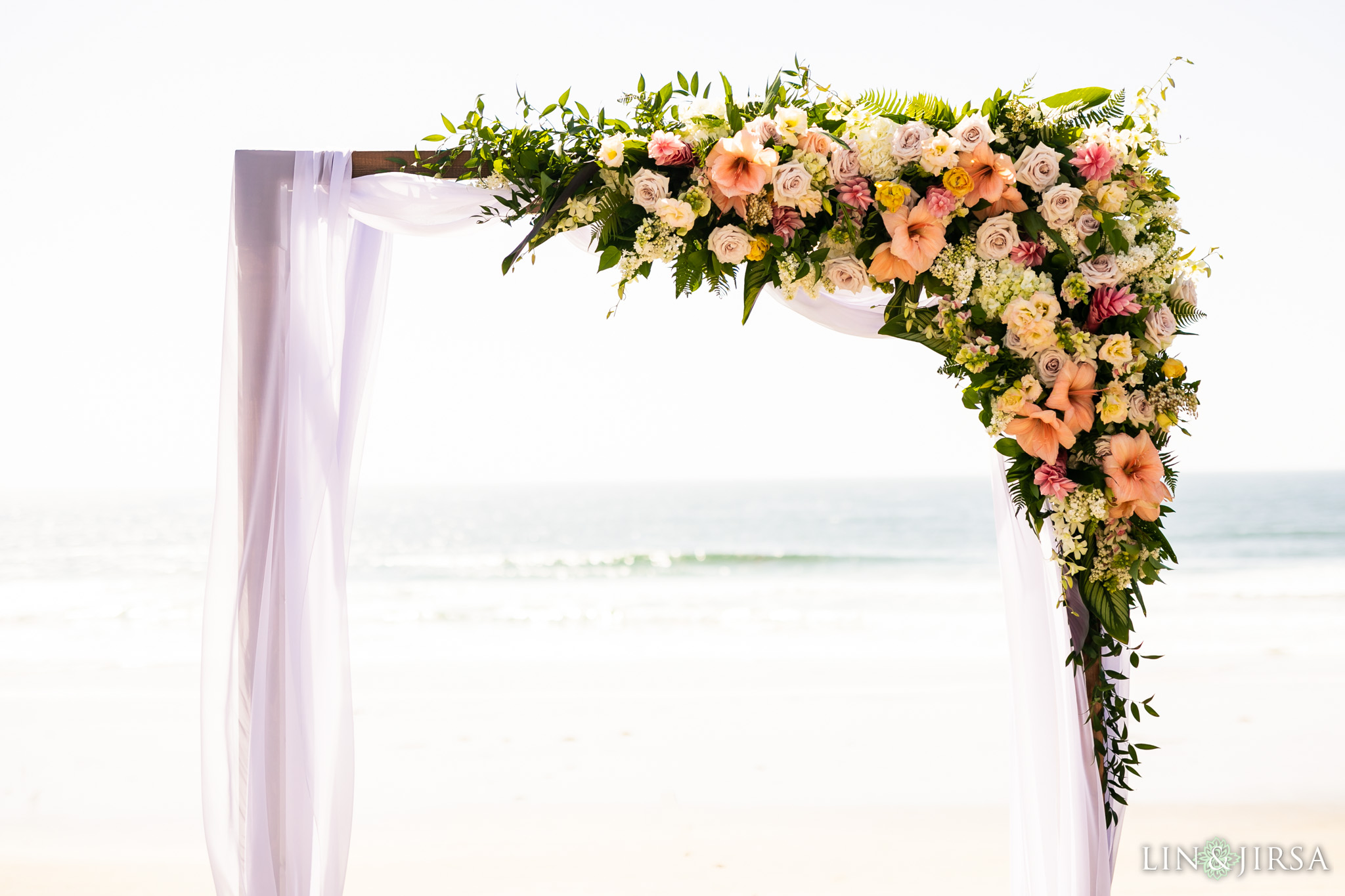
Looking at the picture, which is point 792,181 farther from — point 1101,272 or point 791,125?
point 1101,272

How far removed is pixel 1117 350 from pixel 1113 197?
0.35 meters

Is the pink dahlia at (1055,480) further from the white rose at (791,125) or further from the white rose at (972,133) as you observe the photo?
the white rose at (791,125)

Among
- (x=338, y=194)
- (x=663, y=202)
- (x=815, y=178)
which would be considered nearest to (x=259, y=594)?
(x=338, y=194)

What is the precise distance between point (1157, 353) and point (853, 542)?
16018 mm

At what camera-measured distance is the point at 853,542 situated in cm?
1758

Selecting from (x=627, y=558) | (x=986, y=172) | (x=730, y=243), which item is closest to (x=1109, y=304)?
(x=986, y=172)

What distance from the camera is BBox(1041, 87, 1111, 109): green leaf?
6.58 feet

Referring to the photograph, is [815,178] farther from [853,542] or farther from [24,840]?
[853,542]

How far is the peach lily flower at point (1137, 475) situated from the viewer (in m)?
1.84

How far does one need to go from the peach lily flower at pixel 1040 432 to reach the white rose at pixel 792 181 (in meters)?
0.70

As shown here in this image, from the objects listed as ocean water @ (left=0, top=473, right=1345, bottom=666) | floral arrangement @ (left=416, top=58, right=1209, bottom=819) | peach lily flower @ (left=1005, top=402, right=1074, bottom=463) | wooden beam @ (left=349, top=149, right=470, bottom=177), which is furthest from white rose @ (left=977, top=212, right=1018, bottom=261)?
ocean water @ (left=0, top=473, right=1345, bottom=666)

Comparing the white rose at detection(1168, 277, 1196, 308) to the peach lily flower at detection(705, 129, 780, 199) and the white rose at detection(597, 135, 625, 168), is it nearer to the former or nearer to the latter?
the peach lily flower at detection(705, 129, 780, 199)

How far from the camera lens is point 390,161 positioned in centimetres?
209

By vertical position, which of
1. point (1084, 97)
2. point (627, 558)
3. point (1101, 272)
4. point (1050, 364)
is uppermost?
point (1084, 97)
